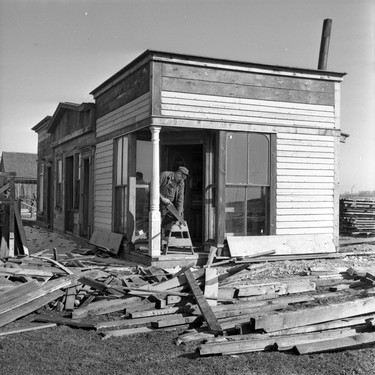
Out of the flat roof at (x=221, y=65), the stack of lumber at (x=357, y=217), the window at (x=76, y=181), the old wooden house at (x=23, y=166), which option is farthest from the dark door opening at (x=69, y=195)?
the old wooden house at (x=23, y=166)

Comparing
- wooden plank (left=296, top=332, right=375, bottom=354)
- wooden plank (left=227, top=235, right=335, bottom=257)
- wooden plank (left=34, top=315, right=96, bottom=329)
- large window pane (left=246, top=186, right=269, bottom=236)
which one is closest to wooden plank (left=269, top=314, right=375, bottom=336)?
wooden plank (left=296, top=332, right=375, bottom=354)

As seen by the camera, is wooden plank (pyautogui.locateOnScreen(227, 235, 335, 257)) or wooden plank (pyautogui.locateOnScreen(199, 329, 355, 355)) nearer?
wooden plank (pyautogui.locateOnScreen(199, 329, 355, 355))

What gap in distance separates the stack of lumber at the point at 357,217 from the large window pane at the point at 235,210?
836 cm

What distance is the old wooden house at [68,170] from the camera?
1540cm

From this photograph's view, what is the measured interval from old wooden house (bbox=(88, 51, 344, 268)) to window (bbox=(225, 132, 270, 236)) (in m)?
0.02

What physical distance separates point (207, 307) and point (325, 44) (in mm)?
14896

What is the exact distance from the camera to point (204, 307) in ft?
22.0

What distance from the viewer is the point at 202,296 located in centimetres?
699

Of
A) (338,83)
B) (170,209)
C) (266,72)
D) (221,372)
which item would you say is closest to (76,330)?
(221,372)

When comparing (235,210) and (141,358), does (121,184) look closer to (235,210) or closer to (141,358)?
(235,210)

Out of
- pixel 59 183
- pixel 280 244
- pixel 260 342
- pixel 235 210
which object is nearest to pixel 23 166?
pixel 59 183

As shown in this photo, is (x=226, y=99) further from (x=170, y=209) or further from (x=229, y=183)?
(x=170, y=209)

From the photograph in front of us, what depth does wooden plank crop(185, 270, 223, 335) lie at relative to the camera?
612 cm

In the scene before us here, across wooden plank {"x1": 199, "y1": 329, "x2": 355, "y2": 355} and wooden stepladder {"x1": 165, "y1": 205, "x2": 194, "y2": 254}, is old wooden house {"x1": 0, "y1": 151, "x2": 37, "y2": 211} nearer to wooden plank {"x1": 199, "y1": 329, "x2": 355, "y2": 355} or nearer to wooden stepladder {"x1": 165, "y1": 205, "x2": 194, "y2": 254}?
wooden stepladder {"x1": 165, "y1": 205, "x2": 194, "y2": 254}
